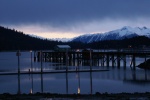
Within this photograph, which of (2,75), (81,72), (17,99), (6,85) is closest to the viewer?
(17,99)

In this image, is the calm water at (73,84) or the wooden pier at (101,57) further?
the wooden pier at (101,57)

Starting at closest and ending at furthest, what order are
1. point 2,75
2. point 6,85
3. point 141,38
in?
point 6,85
point 2,75
point 141,38

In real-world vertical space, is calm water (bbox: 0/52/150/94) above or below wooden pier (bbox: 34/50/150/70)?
below

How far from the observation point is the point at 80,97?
22.0 m

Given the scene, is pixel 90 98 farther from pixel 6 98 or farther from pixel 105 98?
pixel 6 98

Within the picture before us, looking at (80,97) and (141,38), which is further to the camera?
(141,38)

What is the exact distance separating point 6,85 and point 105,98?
17389mm

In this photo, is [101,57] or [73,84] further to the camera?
[101,57]

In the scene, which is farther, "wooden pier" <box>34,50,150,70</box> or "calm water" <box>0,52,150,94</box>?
"wooden pier" <box>34,50,150,70</box>

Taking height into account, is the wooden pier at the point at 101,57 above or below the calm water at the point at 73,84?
above

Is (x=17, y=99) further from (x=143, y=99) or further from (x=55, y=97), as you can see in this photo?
(x=143, y=99)

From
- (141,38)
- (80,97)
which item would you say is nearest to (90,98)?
(80,97)

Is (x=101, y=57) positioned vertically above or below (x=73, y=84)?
above

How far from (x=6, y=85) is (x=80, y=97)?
16040 mm
